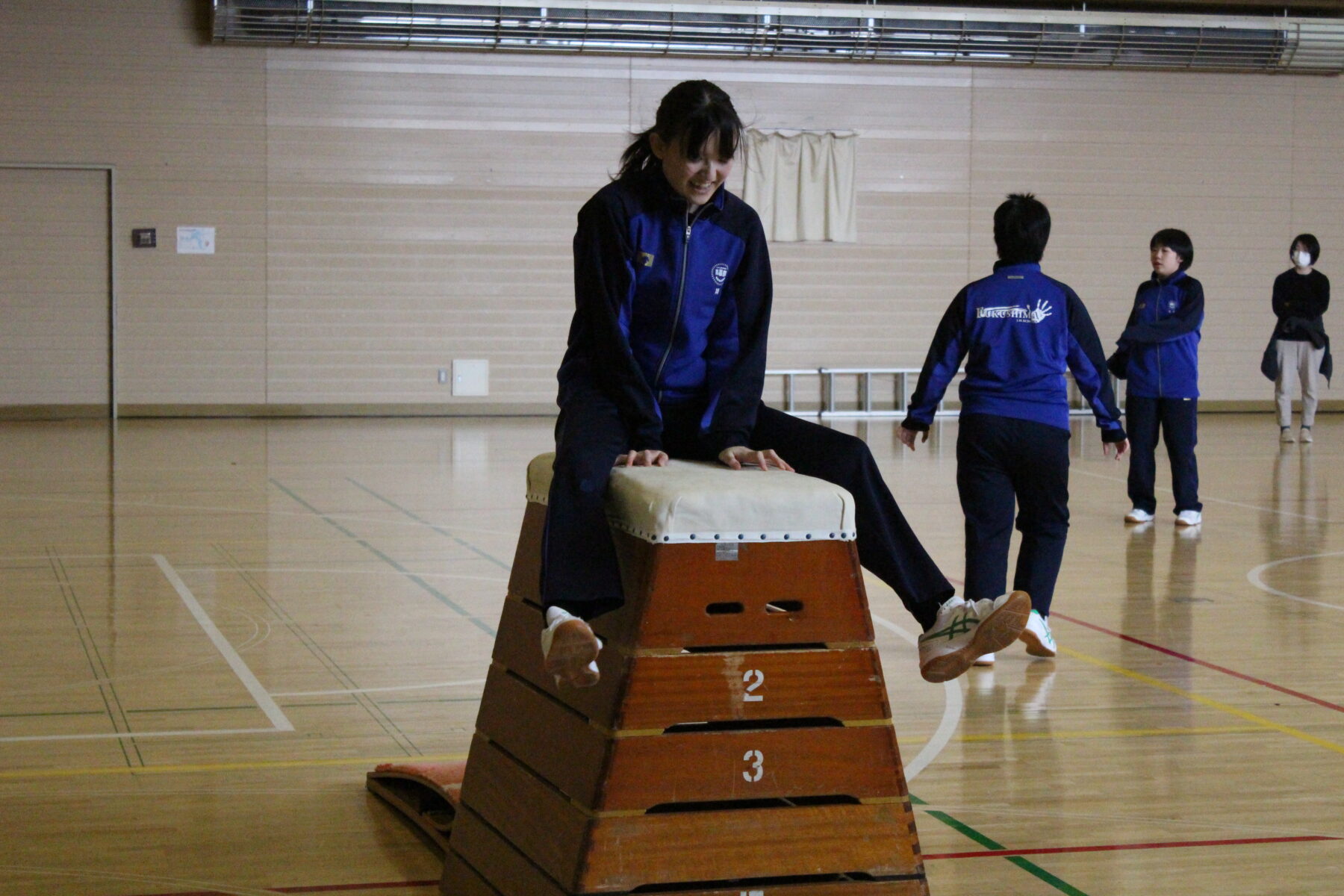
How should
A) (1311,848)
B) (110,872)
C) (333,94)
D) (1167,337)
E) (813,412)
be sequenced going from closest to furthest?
(110,872), (1311,848), (1167,337), (333,94), (813,412)

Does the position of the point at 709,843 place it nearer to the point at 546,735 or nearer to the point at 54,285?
the point at 546,735

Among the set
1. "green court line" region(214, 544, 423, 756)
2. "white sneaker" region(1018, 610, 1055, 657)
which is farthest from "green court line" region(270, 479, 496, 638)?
"white sneaker" region(1018, 610, 1055, 657)

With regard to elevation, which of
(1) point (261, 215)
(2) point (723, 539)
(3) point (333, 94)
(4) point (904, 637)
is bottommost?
(4) point (904, 637)

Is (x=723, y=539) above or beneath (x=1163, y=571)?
above

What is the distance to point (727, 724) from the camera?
2752mm

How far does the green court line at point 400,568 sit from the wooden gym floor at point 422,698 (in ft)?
0.09

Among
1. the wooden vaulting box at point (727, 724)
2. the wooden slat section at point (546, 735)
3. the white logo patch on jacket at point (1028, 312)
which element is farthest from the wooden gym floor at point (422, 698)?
the white logo patch on jacket at point (1028, 312)

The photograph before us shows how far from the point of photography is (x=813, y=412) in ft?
51.8

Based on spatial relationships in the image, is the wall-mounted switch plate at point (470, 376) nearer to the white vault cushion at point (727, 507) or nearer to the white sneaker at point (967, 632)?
the white sneaker at point (967, 632)

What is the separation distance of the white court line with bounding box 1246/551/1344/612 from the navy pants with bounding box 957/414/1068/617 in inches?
66.5

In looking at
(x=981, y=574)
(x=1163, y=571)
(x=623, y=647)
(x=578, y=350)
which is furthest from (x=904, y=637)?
(x=623, y=647)

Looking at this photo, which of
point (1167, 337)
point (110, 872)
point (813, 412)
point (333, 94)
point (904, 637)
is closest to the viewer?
point (110, 872)

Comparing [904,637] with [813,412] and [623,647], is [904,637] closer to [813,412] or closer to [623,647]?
[623,647]

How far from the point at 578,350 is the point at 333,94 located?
1221 cm
